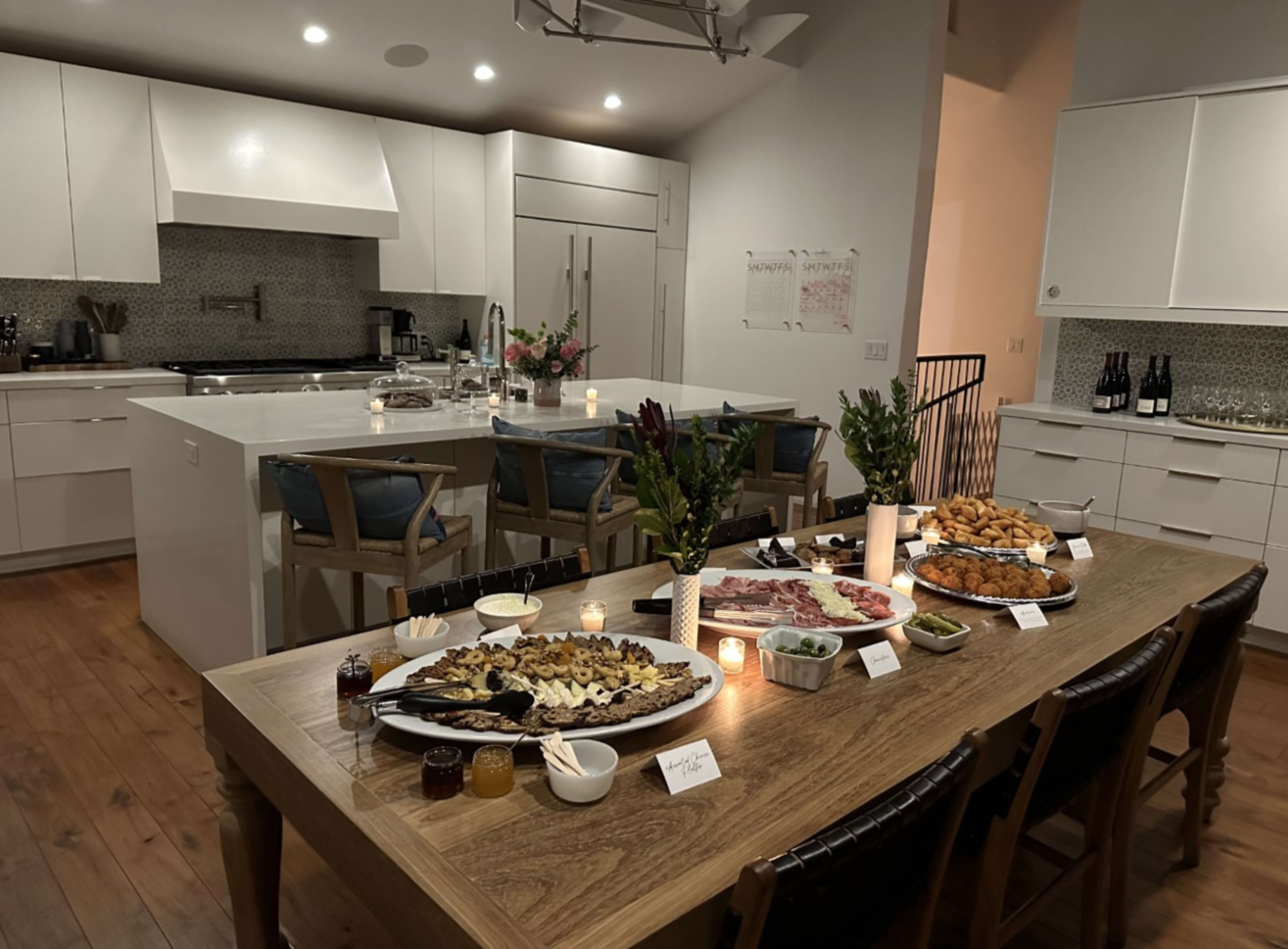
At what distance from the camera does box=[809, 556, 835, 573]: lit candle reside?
2.20m

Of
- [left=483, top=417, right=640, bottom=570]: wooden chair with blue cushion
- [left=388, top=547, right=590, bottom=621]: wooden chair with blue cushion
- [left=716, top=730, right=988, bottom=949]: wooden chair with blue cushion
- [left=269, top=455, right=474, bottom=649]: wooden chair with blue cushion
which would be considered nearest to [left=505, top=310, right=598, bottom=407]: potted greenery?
[left=483, top=417, right=640, bottom=570]: wooden chair with blue cushion

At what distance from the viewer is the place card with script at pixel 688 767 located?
1249mm

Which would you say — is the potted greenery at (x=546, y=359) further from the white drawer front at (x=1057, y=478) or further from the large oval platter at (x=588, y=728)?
the large oval platter at (x=588, y=728)

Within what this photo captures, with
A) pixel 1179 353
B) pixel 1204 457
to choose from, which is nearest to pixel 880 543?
pixel 1204 457

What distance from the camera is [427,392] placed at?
3.89 m

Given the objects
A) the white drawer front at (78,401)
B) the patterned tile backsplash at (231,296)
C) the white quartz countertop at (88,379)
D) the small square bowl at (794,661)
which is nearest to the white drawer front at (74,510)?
the white drawer front at (78,401)

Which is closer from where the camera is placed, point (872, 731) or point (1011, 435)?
point (872, 731)

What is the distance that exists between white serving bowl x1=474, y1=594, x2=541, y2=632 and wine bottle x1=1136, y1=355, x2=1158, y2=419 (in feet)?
12.2

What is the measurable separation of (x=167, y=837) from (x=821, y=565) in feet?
5.87

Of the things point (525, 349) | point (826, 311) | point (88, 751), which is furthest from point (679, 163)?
point (88, 751)

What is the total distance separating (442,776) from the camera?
120 centimetres

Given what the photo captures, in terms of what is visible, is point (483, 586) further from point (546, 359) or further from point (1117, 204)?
point (1117, 204)

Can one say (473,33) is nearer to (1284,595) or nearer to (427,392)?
(427,392)

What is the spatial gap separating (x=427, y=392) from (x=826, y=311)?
2930 mm
